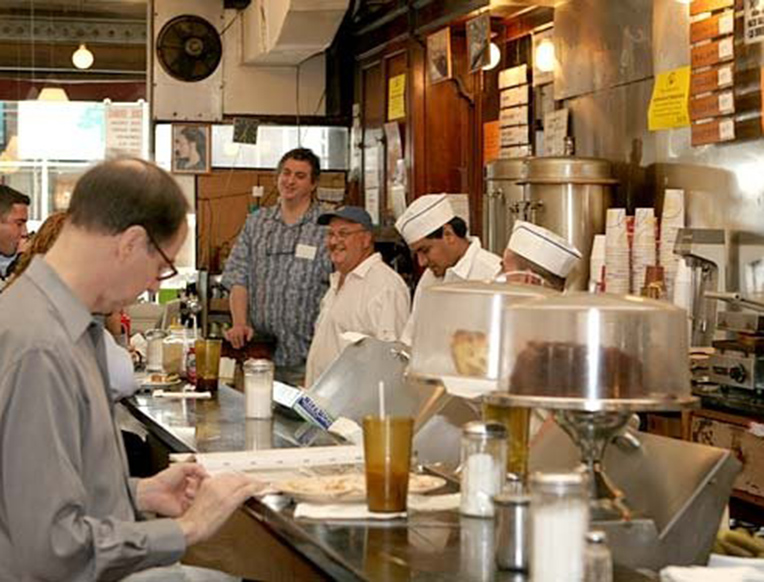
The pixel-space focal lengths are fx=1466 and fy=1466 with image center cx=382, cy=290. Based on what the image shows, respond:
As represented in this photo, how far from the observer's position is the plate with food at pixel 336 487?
116 inches

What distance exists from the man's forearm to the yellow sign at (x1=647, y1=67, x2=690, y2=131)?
105 inches

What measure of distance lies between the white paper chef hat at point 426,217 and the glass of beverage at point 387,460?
11.4 ft

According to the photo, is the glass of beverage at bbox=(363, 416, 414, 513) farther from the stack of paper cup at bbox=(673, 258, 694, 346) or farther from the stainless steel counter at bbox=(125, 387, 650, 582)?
the stack of paper cup at bbox=(673, 258, 694, 346)

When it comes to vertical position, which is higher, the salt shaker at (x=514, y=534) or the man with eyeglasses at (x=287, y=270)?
the man with eyeglasses at (x=287, y=270)

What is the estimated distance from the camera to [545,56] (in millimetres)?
7820

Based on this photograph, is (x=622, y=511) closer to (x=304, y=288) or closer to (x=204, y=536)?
(x=204, y=536)

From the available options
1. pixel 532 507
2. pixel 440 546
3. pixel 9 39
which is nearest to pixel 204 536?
pixel 440 546

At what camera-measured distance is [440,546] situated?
100 inches

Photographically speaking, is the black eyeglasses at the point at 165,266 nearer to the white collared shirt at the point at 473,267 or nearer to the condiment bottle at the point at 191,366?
the condiment bottle at the point at 191,366

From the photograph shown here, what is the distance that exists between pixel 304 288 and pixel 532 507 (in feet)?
19.2

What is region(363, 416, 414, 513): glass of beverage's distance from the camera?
277cm

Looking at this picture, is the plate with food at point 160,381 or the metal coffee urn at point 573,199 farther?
the metal coffee urn at point 573,199

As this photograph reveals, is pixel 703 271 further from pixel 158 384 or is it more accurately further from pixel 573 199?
pixel 158 384

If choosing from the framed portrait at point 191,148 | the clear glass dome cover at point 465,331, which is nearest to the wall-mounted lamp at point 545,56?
the framed portrait at point 191,148
